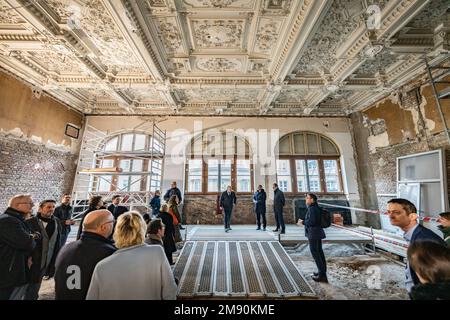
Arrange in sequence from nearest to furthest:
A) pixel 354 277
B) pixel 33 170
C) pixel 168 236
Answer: pixel 168 236 → pixel 354 277 → pixel 33 170

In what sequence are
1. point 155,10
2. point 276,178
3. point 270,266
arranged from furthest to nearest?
point 276,178 < point 155,10 < point 270,266

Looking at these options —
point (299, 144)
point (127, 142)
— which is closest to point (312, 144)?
point (299, 144)

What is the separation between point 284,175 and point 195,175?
3.63m

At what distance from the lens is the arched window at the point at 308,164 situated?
26.0 feet

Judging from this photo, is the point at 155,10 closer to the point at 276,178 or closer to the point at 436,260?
the point at 436,260

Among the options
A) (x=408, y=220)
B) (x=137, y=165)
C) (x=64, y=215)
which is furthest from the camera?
(x=137, y=165)

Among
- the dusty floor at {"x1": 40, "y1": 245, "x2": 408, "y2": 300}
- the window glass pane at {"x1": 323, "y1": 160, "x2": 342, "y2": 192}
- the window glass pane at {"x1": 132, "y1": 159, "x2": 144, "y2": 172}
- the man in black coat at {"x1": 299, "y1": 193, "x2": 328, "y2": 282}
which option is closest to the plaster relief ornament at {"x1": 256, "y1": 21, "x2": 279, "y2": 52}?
the man in black coat at {"x1": 299, "y1": 193, "x2": 328, "y2": 282}

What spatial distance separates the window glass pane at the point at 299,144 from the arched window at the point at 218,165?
2.05 m

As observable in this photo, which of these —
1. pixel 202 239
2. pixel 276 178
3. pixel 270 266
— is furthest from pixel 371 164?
pixel 202 239

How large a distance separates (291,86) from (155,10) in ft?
13.9

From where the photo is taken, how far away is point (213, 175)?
793cm

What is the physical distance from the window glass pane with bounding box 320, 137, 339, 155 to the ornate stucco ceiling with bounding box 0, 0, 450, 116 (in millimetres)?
2004

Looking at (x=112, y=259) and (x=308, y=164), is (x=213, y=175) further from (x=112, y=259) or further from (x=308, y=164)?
(x=112, y=259)
